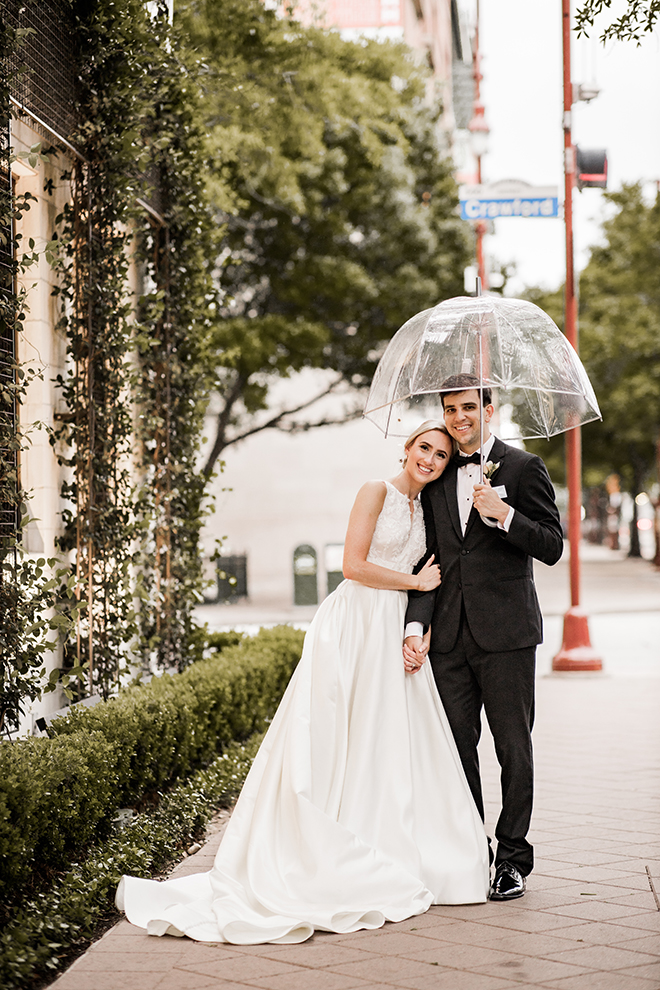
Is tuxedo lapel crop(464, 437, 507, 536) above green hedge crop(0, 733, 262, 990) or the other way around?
above

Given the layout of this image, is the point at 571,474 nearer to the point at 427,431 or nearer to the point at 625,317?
the point at 427,431

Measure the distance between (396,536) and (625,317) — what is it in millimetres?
29444

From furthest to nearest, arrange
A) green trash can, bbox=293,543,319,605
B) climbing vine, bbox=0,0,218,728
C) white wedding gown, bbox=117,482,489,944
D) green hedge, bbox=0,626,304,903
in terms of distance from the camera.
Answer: green trash can, bbox=293,543,319,605 → climbing vine, bbox=0,0,218,728 → white wedding gown, bbox=117,482,489,944 → green hedge, bbox=0,626,304,903

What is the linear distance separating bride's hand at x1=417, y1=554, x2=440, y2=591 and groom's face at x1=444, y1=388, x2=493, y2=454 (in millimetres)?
538

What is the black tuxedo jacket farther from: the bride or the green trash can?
the green trash can

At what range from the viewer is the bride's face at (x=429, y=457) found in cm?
482

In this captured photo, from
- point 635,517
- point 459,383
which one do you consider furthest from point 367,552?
point 635,517

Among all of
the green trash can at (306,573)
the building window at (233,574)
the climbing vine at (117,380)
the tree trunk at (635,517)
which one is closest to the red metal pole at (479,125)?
the green trash can at (306,573)

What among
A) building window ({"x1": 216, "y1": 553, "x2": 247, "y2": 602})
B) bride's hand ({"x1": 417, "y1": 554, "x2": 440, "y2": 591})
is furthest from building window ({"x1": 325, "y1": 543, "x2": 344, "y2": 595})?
bride's hand ({"x1": 417, "y1": 554, "x2": 440, "y2": 591})

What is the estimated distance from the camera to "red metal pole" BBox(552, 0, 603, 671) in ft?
39.3

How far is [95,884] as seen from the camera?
452cm

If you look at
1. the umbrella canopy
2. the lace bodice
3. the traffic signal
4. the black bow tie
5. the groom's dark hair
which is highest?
the traffic signal

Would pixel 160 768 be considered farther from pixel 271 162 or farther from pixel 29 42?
pixel 271 162

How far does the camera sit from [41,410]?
21.6 ft
